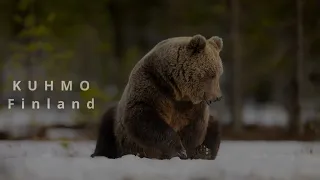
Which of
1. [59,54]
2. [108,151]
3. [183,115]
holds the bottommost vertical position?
[108,151]

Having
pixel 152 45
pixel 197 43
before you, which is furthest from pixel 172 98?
pixel 152 45

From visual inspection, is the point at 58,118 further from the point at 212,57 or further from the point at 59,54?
the point at 212,57

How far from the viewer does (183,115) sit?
2.84m

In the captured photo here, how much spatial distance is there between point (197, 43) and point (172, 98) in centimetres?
25

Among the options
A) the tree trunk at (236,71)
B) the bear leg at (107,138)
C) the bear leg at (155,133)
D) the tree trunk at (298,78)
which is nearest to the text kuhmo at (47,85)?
the bear leg at (107,138)

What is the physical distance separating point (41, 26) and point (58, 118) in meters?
0.45

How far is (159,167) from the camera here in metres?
2.48

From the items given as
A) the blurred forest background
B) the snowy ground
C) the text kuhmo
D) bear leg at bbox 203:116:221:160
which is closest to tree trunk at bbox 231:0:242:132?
the blurred forest background

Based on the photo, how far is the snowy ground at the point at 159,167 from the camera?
7.82ft

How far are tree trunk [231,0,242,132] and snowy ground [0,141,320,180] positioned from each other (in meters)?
0.36

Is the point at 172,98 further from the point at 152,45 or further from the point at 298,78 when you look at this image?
the point at 298,78

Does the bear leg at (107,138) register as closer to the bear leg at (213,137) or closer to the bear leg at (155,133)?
the bear leg at (155,133)

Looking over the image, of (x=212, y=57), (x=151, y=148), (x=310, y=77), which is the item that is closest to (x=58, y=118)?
(x=151, y=148)

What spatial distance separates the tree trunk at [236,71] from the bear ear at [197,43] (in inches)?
20.6
